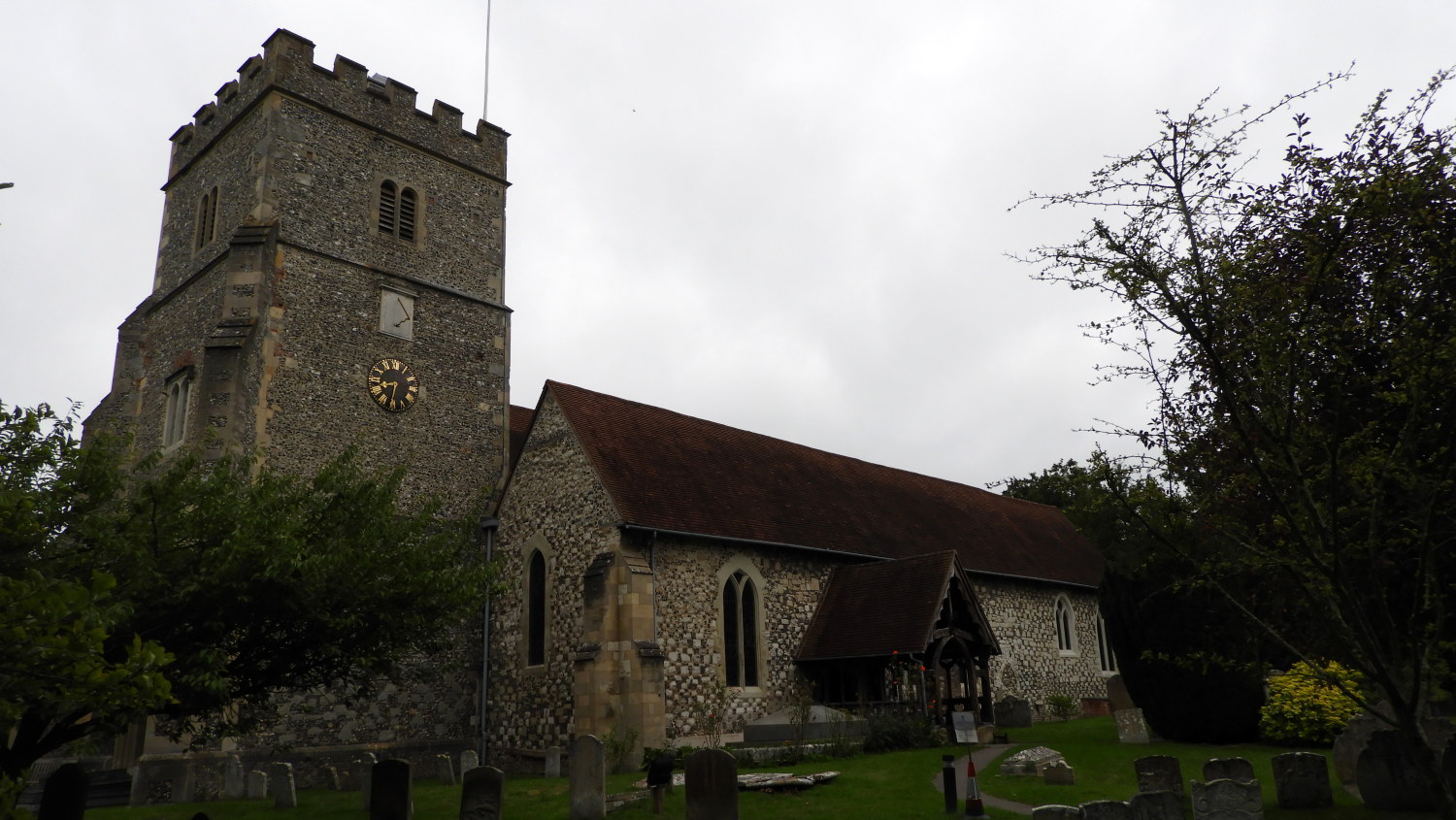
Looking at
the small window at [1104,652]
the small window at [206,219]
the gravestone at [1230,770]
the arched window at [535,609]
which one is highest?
the small window at [206,219]

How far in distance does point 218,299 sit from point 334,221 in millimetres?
2948

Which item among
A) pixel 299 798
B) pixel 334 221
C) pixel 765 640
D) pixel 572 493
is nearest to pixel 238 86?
pixel 334 221

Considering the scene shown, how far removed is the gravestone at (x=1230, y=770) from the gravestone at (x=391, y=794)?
9905mm

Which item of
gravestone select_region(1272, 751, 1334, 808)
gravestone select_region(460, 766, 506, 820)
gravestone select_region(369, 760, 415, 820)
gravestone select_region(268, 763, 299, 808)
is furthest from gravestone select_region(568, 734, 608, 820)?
gravestone select_region(1272, 751, 1334, 808)

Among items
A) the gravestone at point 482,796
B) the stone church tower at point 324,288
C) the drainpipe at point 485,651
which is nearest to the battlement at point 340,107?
the stone church tower at point 324,288

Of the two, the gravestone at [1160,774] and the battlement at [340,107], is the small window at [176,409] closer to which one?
the battlement at [340,107]

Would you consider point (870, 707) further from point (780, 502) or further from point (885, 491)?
point (885, 491)

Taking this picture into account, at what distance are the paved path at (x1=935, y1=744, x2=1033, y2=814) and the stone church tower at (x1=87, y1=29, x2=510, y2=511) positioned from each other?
Result: 12.1 metres

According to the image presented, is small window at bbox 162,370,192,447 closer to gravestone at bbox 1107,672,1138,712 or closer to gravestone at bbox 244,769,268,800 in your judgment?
gravestone at bbox 244,769,268,800

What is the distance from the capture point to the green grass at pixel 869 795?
11984 millimetres

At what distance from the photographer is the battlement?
71.3ft

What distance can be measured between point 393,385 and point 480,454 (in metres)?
2.55

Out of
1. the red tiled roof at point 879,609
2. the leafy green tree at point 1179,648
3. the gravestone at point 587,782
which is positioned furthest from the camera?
the red tiled roof at point 879,609

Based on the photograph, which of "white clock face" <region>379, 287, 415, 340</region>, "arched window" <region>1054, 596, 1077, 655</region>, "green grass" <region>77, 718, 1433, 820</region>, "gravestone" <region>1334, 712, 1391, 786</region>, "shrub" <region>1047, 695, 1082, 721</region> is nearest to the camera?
"green grass" <region>77, 718, 1433, 820</region>
